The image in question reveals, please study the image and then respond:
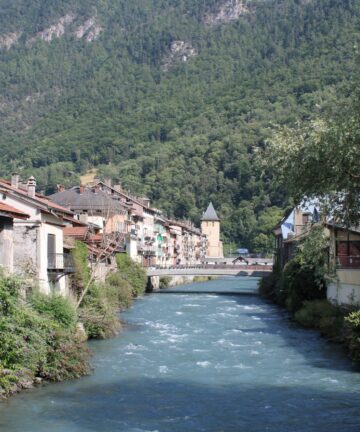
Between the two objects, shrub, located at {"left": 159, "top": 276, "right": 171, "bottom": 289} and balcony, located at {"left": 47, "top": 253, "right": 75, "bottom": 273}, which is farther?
shrub, located at {"left": 159, "top": 276, "right": 171, "bottom": 289}

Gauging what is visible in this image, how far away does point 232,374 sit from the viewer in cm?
3406

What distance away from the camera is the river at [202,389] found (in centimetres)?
2500

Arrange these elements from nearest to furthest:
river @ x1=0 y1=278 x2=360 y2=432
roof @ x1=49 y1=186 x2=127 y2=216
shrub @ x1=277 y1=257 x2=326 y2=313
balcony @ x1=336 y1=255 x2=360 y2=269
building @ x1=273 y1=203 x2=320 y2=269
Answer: river @ x1=0 y1=278 x2=360 y2=432, balcony @ x1=336 y1=255 x2=360 y2=269, shrub @ x1=277 y1=257 x2=326 y2=313, building @ x1=273 y1=203 x2=320 y2=269, roof @ x1=49 y1=186 x2=127 y2=216

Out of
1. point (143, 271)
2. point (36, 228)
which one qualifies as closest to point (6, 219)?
point (36, 228)

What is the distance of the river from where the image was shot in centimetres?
2500

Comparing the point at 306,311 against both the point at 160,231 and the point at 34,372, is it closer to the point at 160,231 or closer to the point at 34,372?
the point at 34,372

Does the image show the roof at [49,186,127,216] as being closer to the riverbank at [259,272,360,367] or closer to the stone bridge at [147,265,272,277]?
the stone bridge at [147,265,272,277]

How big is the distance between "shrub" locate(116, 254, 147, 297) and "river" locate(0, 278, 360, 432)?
29892 millimetres

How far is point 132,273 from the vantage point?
82.5 meters

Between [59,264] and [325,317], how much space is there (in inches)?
718

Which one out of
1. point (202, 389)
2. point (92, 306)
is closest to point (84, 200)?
point (92, 306)

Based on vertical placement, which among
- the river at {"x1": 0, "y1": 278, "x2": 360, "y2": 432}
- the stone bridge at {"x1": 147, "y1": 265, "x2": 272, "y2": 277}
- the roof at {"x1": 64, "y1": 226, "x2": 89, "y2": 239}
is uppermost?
the roof at {"x1": 64, "y1": 226, "x2": 89, "y2": 239}

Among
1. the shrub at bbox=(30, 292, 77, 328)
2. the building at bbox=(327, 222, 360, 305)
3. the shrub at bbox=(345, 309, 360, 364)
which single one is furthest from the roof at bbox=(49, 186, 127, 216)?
the shrub at bbox=(345, 309, 360, 364)

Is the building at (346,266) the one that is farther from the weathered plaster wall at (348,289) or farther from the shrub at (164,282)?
the shrub at (164,282)
